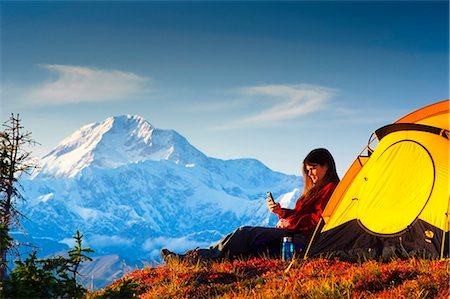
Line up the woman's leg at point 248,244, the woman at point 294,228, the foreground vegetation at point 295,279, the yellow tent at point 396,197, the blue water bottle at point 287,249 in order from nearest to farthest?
the foreground vegetation at point 295,279 < the yellow tent at point 396,197 < the blue water bottle at point 287,249 < the woman at point 294,228 < the woman's leg at point 248,244

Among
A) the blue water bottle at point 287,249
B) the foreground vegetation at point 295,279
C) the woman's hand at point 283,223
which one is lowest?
the foreground vegetation at point 295,279

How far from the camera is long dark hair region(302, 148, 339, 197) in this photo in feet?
45.6

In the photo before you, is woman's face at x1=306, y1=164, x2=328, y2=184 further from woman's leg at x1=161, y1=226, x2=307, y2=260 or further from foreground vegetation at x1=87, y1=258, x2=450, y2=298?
foreground vegetation at x1=87, y1=258, x2=450, y2=298

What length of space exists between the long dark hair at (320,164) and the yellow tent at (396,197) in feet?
1.18

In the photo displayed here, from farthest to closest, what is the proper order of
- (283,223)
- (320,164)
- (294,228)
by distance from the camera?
(294,228), (283,223), (320,164)

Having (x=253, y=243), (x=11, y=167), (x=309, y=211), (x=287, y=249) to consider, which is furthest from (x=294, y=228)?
(x=11, y=167)

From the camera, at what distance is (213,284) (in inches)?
463

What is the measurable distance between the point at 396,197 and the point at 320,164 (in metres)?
1.91

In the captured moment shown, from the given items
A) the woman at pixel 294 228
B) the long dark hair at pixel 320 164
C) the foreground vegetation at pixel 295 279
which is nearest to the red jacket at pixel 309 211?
the woman at pixel 294 228

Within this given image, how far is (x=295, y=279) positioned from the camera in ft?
36.0

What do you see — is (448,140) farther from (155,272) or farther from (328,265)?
(155,272)

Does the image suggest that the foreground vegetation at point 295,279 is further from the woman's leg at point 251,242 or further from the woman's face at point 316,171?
the woman's face at point 316,171

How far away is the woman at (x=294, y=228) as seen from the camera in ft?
46.4

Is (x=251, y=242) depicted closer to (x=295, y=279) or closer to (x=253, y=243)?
(x=253, y=243)
